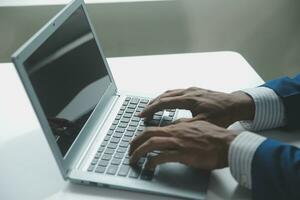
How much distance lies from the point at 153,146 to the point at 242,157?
151mm

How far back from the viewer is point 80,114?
82cm

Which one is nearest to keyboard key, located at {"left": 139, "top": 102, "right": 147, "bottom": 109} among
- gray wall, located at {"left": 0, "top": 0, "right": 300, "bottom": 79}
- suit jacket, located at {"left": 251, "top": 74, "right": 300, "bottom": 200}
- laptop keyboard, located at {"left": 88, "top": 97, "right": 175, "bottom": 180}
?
laptop keyboard, located at {"left": 88, "top": 97, "right": 175, "bottom": 180}

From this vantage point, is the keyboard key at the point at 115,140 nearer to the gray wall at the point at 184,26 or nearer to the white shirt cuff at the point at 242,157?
the white shirt cuff at the point at 242,157

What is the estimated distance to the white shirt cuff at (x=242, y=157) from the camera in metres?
0.68

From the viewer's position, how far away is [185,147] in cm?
71

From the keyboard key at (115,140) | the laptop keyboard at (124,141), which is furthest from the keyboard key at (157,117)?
the keyboard key at (115,140)

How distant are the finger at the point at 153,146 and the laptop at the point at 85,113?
0.02 meters

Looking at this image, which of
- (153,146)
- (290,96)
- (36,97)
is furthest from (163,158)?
(290,96)

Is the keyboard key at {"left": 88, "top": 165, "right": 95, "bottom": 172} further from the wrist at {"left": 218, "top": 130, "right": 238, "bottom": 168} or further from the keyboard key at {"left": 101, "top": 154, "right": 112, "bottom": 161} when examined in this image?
the wrist at {"left": 218, "top": 130, "right": 238, "bottom": 168}

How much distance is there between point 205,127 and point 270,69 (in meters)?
1.23

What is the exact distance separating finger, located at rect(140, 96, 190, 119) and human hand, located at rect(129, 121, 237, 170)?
117 millimetres

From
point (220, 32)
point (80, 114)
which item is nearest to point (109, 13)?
point (220, 32)

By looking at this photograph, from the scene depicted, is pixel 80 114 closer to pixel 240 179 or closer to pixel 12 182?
pixel 12 182

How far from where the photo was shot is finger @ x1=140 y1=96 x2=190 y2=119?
0.86 metres
